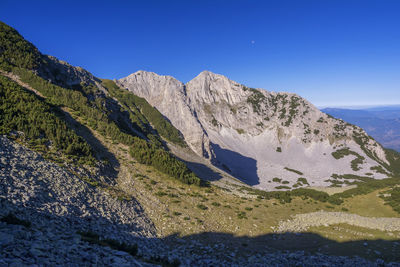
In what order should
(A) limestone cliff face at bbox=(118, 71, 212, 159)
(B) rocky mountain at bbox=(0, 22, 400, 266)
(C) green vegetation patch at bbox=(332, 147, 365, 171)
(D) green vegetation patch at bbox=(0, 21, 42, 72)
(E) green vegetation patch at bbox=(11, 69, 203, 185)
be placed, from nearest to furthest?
(B) rocky mountain at bbox=(0, 22, 400, 266), (E) green vegetation patch at bbox=(11, 69, 203, 185), (D) green vegetation patch at bbox=(0, 21, 42, 72), (C) green vegetation patch at bbox=(332, 147, 365, 171), (A) limestone cliff face at bbox=(118, 71, 212, 159)

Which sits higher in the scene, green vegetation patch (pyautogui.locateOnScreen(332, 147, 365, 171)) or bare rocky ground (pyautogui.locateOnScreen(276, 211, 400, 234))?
green vegetation patch (pyautogui.locateOnScreen(332, 147, 365, 171))

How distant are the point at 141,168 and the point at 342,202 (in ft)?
116

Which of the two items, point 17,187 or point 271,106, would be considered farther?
point 271,106

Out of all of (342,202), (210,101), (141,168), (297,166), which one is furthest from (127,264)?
(210,101)

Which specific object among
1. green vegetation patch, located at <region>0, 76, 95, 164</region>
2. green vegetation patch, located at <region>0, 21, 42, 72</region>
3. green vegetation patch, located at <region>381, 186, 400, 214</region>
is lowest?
green vegetation patch, located at <region>381, 186, 400, 214</region>

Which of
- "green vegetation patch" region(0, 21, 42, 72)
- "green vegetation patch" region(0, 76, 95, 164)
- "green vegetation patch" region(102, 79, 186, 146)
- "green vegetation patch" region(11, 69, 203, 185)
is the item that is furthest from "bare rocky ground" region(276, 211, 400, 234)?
"green vegetation patch" region(102, 79, 186, 146)

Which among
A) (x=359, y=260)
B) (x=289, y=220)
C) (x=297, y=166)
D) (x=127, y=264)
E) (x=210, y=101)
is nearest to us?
(x=127, y=264)

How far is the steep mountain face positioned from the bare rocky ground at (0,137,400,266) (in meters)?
80.0

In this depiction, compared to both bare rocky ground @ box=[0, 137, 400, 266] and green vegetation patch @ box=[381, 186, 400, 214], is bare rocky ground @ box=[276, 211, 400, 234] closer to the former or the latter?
green vegetation patch @ box=[381, 186, 400, 214]

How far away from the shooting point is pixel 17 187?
1397 centimetres

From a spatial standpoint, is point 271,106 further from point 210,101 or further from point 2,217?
point 2,217

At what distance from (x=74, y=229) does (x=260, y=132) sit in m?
157

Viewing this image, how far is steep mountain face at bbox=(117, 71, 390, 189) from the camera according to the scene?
113812 millimetres

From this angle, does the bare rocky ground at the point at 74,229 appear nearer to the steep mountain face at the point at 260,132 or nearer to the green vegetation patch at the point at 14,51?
the green vegetation patch at the point at 14,51
